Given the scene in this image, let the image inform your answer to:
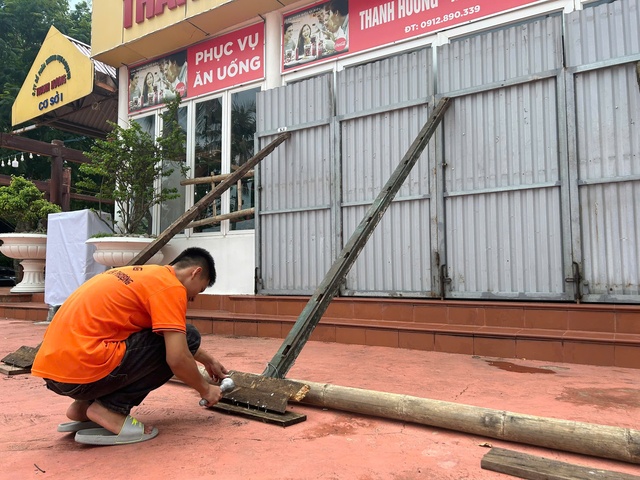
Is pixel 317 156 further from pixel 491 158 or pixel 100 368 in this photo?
pixel 100 368

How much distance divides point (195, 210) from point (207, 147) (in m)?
2.48

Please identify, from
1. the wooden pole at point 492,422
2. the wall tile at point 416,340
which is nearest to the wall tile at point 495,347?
the wall tile at point 416,340

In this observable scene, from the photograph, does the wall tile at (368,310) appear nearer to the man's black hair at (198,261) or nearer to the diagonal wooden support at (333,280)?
the diagonal wooden support at (333,280)

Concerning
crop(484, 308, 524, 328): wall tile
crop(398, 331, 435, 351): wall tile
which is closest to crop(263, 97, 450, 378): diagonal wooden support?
crop(398, 331, 435, 351): wall tile

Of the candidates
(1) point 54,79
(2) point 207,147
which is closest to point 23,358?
(2) point 207,147

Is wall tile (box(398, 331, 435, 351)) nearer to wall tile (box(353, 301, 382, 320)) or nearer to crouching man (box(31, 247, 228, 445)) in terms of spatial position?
wall tile (box(353, 301, 382, 320))

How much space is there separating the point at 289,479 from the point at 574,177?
382 cm

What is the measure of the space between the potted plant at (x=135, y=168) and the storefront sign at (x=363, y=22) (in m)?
2.21

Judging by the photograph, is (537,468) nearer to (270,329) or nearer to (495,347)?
(495,347)

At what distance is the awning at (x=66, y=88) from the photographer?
8.73 m

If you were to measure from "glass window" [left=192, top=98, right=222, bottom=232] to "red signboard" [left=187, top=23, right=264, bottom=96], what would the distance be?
32 centimetres

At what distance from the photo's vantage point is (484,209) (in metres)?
4.79

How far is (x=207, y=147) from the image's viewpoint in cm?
761

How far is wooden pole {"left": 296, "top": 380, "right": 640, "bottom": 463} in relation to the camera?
192cm
